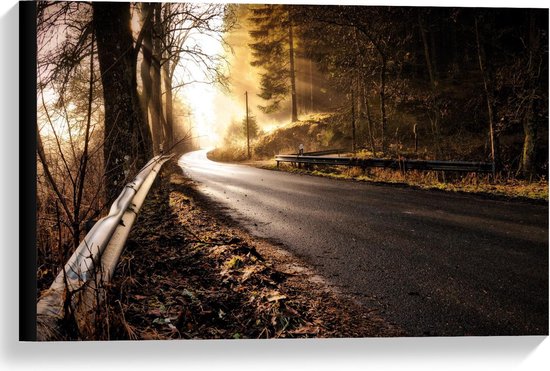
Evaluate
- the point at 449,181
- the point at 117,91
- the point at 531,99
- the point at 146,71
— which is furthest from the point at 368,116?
the point at 146,71

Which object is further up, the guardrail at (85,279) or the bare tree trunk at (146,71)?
the bare tree trunk at (146,71)

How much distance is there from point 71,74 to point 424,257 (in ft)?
12.0

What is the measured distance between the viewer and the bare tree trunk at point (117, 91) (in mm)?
3850

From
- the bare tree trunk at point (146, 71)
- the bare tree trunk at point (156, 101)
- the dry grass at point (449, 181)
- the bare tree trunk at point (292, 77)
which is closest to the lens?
the bare tree trunk at point (292, 77)

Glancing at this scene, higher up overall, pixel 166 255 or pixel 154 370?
pixel 166 255

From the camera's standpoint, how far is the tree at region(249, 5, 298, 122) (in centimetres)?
376

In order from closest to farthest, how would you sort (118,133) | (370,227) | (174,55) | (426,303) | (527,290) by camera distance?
(426,303) → (527,290) → (118,133) → (370,227) → (174,55)

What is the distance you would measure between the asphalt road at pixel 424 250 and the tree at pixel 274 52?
5.15 ft

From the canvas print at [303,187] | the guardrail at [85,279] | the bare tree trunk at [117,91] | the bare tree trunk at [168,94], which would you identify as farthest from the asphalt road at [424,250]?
the bare tree trunk at [168,94]

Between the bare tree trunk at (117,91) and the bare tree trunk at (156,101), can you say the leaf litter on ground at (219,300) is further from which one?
the bare tree trunk at (156,101)

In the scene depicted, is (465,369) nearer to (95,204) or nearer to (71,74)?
(95,204)

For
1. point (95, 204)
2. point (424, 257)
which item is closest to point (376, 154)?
point (424, 257)

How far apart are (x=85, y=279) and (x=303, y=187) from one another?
495 centimetres

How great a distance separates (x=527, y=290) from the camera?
2781mm
